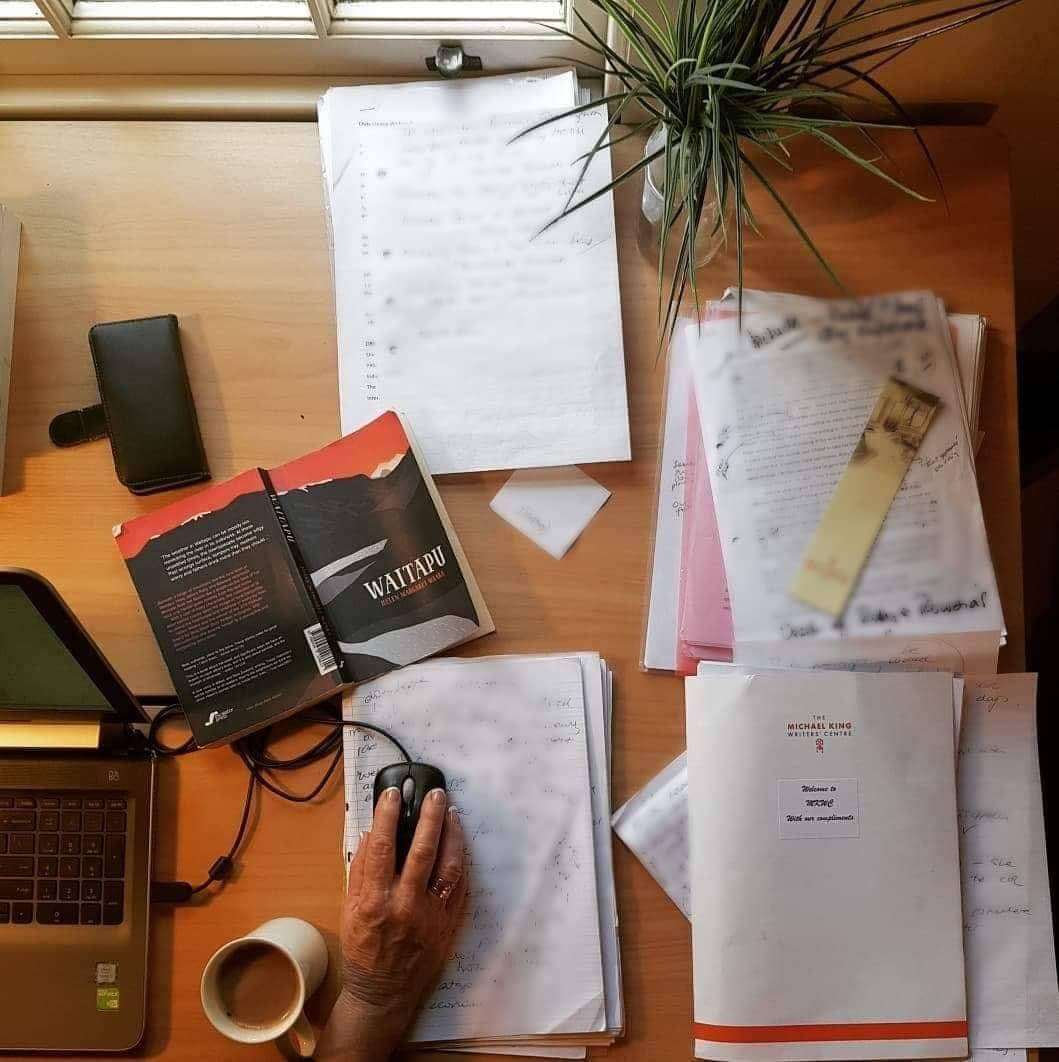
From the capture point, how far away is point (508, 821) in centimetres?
Result: 83

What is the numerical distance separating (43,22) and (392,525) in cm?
56

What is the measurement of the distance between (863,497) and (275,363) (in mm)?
541

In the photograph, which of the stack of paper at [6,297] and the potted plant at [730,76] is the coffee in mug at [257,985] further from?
the potted plant at [730,76]

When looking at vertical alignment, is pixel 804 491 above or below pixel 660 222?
below

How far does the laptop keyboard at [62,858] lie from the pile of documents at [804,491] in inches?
19.2

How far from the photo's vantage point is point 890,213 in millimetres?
903

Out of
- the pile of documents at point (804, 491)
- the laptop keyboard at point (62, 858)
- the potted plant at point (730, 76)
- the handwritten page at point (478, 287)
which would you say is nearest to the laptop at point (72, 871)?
the laptop keyboard at point (62, 858)

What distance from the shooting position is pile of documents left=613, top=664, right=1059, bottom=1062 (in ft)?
2.61

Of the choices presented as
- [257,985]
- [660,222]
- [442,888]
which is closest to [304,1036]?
[257,985]

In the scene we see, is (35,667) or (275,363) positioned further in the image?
(275,363)

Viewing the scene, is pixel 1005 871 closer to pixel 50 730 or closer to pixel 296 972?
pixel 296 972

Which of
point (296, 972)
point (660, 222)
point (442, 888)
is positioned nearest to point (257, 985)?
point (296, 972)

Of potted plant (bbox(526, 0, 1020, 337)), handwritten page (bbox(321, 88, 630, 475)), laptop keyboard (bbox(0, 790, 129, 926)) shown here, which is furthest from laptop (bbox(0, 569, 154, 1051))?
potted plant (bbox(526, 0, 1020, 337))

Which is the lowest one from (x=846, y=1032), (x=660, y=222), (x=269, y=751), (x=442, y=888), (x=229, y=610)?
(x=846, y=1032)
